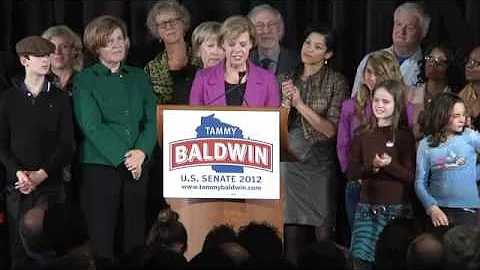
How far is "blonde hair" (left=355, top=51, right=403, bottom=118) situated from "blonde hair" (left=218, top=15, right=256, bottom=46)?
0.67 meters

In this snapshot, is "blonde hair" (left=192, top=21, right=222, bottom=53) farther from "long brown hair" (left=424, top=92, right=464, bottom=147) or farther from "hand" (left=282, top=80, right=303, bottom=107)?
"long brown hair" (left=424, top=92, right=464, bottom=147)

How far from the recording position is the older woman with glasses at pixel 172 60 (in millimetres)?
8953

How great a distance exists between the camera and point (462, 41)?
32.6 ft

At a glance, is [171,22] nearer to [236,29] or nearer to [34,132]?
[236,29]

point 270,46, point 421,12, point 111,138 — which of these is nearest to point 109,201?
point 111,138

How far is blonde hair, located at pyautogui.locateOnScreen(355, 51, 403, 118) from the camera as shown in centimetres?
856

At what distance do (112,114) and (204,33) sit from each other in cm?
72

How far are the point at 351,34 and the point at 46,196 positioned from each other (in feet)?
8.21

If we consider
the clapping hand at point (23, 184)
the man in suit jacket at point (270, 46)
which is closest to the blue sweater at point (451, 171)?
the man in suit jacket at point (270, 46)

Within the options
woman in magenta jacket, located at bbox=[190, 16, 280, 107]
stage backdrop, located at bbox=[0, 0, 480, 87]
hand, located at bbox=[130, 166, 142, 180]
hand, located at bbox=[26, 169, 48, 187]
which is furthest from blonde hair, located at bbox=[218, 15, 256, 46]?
stage backdrop, located at bbox=[0, 0, 480, 87]

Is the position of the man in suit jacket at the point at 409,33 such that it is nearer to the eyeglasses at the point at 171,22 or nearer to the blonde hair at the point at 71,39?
the eyeglasses at the point at 171,22

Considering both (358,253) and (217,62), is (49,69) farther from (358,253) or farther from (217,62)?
(358,253)

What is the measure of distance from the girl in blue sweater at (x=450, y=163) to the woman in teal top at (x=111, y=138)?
4.84 feet

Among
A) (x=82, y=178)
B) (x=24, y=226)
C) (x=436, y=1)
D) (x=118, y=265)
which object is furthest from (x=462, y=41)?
(x=118, y=265)
